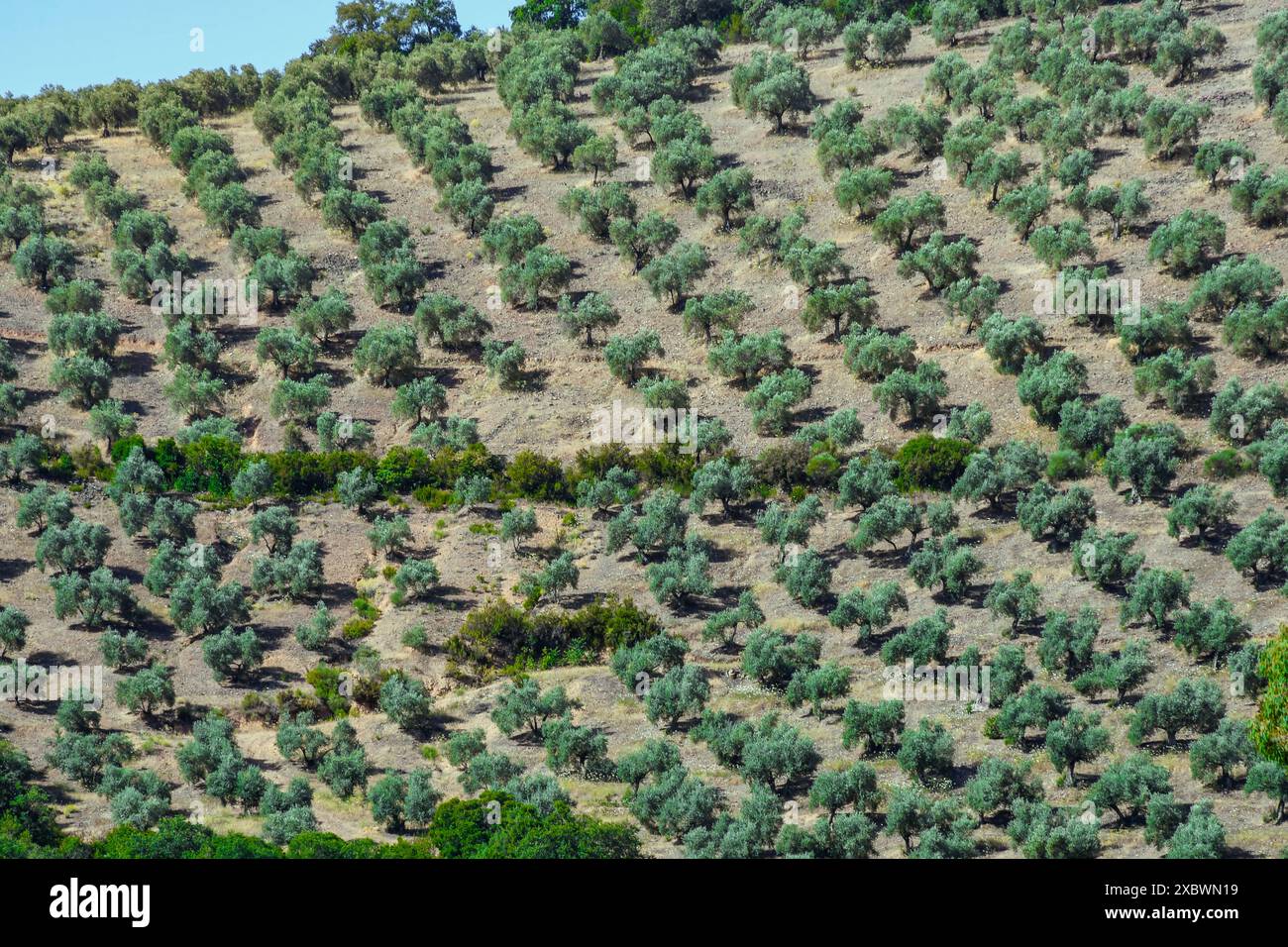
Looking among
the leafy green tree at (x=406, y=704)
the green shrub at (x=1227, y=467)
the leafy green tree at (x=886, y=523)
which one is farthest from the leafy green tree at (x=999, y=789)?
the green shrub at (x=1227, y=467)

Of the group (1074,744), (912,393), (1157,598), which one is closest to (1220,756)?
(1074,744)

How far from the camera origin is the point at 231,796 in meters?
60.8

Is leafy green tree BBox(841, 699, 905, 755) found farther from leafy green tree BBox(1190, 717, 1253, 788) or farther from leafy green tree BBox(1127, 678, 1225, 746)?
leafy green tree BBox(1190, 717, 1253, 788)

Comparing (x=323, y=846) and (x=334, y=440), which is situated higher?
(x=334, y=440)

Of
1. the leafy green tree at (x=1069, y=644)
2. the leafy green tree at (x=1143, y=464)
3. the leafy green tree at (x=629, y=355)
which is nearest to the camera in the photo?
the leafy green tree at (x=1069, y=644)

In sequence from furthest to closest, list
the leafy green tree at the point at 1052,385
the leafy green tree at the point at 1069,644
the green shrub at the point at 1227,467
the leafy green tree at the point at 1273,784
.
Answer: the leafy green tree at the point at 1052,385, the green shrub at the point at 1227,467, the leafy green tree at the point at 1069,644, the leafy green tree at the point at 1273,784

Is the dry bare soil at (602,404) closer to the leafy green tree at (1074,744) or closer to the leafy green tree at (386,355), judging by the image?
the leafy green tree at (1074,744)

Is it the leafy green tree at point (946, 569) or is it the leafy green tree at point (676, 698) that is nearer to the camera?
the leafy green tree at point (676, 698)

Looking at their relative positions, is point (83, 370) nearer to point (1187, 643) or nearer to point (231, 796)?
point (231, 796)

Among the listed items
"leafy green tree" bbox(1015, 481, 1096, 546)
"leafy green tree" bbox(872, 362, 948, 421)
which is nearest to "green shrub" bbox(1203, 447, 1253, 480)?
"leafy green tree" bbox(1015, 481, 1096, 546)

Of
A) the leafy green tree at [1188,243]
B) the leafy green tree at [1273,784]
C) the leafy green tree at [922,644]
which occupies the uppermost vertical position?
the leafy green tree at [1188,243]

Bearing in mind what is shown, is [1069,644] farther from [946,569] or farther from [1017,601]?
[946,569]
